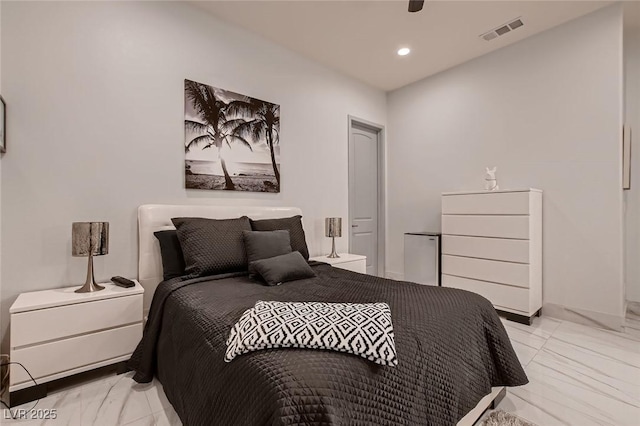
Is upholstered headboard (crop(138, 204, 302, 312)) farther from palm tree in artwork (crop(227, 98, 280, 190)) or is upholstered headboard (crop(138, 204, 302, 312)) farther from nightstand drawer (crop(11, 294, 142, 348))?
palm tree in artwork (crop(227, 98, 280, 190))

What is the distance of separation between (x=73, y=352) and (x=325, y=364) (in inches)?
67.3

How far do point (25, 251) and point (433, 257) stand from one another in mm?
3647

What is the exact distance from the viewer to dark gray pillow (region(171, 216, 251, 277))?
2.14m

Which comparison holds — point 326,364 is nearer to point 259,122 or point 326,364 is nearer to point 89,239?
point 89,239

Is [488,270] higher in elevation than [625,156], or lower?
lower

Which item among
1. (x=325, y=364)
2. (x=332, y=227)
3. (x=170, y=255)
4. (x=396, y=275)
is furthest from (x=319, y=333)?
(x=396, y=275)

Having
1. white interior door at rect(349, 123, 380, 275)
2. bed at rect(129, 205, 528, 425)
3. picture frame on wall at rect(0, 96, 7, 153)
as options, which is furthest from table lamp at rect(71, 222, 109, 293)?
white interior door at rect(349, 123, 380, 275)

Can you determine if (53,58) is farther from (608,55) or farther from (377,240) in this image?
(608,55)

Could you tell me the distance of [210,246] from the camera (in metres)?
2.20

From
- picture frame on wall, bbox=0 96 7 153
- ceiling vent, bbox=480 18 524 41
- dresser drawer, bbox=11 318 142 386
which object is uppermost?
ceiling vent, bbox=480 18 524 41

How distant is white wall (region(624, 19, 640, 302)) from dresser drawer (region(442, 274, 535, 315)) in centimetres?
146

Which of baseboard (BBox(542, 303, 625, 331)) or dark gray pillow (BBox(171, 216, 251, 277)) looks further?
baseboard (BBox(542, 303, 625, 331))

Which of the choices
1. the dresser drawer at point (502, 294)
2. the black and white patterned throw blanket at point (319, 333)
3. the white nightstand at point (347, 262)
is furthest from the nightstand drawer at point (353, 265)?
the black and white patterned throw blanket at point (319, 333)

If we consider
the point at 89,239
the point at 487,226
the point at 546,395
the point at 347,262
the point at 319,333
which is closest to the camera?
the point at 319,333
